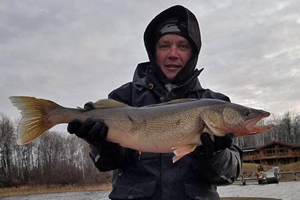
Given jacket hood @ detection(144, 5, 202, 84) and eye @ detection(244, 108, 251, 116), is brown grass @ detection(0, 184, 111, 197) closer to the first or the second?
jacket hood @ detection(144, 5, 202, 84)

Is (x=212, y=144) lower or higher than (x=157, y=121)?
lower

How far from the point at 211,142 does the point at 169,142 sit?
454 millimetres

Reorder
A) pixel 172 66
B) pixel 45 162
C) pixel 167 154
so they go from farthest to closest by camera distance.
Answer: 1. pixel 45 162
2. pixel 172 66
3. pixel 167 154

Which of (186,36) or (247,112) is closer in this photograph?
(247,112)

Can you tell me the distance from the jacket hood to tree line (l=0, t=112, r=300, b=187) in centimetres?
4536

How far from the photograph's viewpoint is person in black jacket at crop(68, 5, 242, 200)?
362cm

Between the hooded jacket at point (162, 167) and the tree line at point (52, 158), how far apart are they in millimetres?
45766

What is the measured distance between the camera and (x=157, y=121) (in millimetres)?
3689

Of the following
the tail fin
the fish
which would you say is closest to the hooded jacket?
the fish

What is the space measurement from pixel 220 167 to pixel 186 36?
192cm

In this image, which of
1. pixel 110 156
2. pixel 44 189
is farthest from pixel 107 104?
pixel 44 189

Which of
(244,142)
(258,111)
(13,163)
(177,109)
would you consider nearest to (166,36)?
(177,109)

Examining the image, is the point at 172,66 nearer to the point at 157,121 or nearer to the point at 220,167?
the point at 157,121

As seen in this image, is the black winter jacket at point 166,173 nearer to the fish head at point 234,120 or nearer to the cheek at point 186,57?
the fish head at point 234,120
